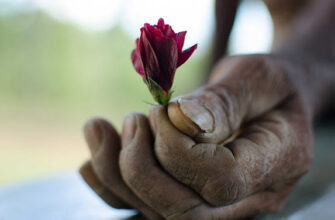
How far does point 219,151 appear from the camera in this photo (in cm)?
44

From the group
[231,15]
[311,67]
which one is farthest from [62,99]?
[311,67]

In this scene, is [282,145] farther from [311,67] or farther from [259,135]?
[311,67]

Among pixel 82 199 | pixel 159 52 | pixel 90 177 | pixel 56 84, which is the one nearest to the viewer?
pixel 159 52

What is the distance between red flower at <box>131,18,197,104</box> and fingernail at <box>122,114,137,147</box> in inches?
3.0

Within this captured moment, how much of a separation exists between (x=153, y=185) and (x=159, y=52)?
140mm

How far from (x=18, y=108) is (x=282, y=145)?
3591 millimetres

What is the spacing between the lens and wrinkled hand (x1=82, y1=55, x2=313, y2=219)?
0.44 metres

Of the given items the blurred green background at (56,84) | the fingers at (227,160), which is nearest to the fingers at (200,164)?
the fingers at (227,160)

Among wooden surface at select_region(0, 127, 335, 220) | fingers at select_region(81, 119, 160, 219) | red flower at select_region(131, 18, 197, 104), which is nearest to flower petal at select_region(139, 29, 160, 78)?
red flower at select_region(131, 18, 197, 104)

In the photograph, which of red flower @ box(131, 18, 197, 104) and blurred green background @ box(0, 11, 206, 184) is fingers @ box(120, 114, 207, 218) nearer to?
red flower @ box(131, 18, 197, 104)

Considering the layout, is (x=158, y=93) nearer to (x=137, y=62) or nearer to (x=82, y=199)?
(x=137, y=62)

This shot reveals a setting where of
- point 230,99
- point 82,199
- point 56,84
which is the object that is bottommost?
point 82,199

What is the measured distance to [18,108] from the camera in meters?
3.79

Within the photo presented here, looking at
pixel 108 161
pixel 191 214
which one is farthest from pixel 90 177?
pixel 191 214
